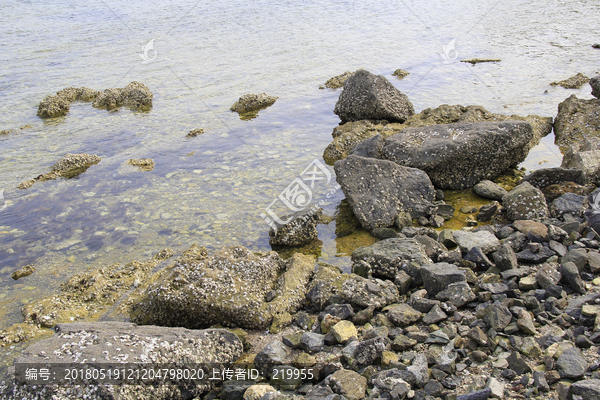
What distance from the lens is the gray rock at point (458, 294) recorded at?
16.4 feet

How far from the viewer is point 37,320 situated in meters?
5.74

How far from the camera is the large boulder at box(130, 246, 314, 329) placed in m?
5.23

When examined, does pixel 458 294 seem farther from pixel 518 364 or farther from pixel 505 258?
pixel 518 364

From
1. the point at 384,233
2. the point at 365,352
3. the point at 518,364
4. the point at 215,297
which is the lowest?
the point at 384,233

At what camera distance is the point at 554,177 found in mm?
7805

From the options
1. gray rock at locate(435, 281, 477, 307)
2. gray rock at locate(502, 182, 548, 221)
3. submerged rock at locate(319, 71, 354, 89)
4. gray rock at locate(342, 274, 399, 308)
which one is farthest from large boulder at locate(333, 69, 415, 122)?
gray rock at locate(435, 281, 477, 307)

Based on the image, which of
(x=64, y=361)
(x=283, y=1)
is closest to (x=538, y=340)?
(x=64, y=361)

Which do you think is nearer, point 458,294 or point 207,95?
point 458,294

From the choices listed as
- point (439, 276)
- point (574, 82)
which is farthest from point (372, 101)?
point (574, 82)

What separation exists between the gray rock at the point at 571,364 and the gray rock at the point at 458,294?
4.28 ft

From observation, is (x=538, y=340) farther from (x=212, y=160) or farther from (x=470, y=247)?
(x=212, y=160)

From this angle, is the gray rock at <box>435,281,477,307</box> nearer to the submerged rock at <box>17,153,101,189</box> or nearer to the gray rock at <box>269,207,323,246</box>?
the gray rock at <box>269,207,323,246</box>

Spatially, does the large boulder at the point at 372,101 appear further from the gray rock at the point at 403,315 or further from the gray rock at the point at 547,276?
the gray rock at the point at 403,315

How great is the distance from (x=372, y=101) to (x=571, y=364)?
30.8 ft
